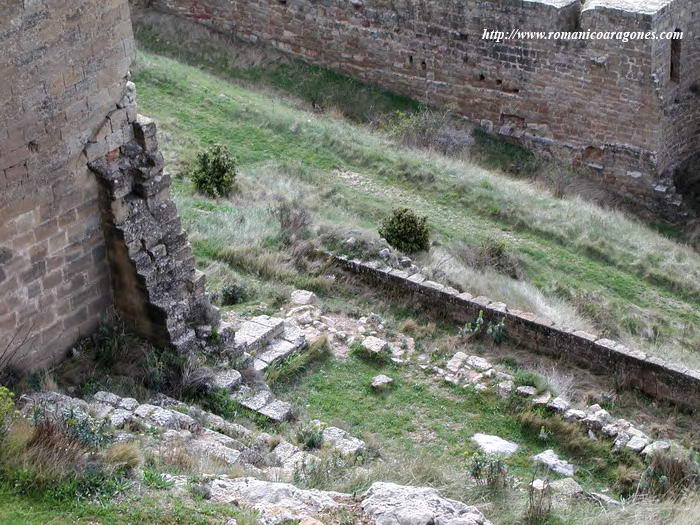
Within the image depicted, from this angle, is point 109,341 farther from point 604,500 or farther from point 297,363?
point 604,500

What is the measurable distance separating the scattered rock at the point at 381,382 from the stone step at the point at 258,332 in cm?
118

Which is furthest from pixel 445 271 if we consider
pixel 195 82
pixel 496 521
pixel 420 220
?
pixel 195 82

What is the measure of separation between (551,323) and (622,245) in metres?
3.95

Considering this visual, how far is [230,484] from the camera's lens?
23.6 ft

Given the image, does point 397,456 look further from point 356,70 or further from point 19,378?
point 356,70

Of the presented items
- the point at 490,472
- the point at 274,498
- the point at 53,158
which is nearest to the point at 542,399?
the point at 490,472

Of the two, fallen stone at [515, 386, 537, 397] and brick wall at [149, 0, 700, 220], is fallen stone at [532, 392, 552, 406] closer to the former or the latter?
fallen stone at [515, 386, 537, 397]

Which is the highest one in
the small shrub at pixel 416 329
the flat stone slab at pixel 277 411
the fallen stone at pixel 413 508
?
the fallen stone at pixel 413 508

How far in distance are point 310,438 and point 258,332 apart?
1.98 metres

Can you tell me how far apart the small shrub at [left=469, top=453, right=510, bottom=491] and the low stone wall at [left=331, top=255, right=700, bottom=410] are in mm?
3075

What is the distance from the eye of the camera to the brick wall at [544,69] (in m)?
17.2

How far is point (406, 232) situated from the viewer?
530 inches

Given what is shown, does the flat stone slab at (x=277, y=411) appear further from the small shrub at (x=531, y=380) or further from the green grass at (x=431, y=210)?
the green grass at (x=431, y=210)

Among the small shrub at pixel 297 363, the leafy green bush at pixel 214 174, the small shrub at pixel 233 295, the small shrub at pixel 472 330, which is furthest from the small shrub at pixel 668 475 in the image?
the leafy green bush at pixel 214 174
